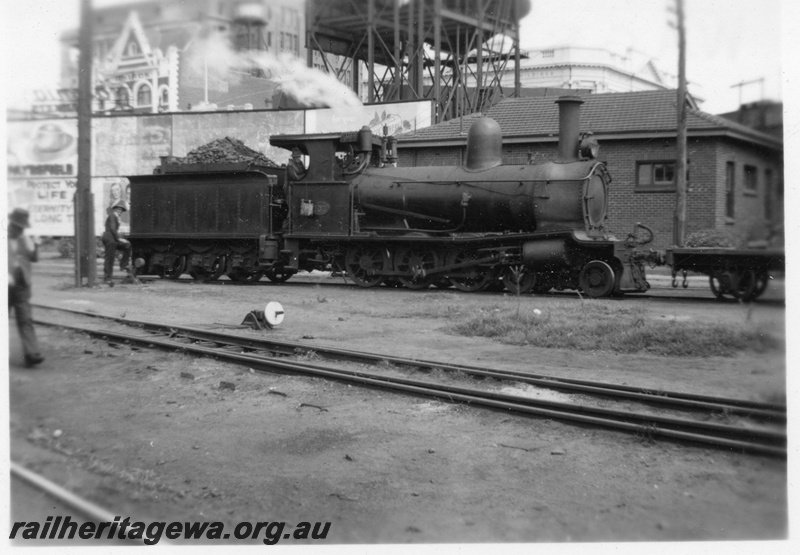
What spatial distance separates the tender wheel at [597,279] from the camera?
43.2 feet

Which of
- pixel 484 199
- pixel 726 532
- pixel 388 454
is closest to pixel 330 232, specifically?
pixel 484 199

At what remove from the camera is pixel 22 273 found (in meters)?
5.04

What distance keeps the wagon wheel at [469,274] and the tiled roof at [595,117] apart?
7.30 m

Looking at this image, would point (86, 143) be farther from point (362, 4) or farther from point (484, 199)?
point (362, 4)

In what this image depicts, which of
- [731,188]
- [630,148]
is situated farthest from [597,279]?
[630,148]

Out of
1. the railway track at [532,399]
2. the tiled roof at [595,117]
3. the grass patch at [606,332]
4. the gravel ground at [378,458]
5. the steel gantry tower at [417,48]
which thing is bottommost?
the gravel ground at [378,458]

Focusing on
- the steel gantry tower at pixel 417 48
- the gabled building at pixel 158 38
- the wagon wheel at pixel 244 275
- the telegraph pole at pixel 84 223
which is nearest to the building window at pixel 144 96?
the gabled building at pixel 158 38

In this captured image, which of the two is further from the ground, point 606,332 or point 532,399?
point 606,332

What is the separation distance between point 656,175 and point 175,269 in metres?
12.5

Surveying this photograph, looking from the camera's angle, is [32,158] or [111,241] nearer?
[32,158]

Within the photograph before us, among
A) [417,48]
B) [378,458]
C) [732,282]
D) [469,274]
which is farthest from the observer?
[417,48]

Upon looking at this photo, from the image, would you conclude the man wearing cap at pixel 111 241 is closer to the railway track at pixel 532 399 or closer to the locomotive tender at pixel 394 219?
the locomotive tender at pixel 394 219

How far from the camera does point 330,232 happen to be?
16.0 metres

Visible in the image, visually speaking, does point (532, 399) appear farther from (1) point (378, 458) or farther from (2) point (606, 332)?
(2) point (606, 332)
